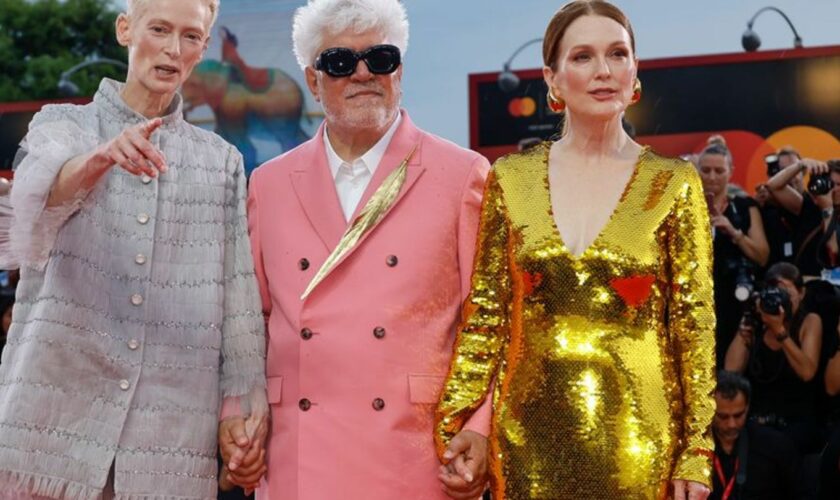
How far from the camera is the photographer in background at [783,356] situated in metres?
6.50

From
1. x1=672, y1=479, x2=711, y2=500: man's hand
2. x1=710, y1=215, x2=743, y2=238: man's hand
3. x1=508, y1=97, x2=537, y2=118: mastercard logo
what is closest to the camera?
x1=672, y1=479, x2=711, y2=500: man's hand

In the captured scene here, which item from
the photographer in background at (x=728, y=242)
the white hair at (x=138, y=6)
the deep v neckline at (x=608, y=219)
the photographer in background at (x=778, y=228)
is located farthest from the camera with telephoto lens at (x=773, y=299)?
the white hair at (x=138, y=6)

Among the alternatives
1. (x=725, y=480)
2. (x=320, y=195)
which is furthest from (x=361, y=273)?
(x=725, y=480)

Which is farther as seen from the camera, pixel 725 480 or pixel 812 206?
pixel 812 206

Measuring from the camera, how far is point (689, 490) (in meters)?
2.92

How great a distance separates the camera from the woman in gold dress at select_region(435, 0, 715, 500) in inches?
118

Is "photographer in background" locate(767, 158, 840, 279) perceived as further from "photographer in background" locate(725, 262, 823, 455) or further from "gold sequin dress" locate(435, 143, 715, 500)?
"gold sequin dress" locate(435, 143, 715, 500)

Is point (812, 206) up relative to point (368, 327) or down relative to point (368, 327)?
up

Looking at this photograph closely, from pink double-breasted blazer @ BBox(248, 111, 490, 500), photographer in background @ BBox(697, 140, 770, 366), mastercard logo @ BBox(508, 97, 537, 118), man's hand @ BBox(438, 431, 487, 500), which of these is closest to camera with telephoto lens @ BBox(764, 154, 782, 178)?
photographer in background @ BBox(697, 140, 770, 366)

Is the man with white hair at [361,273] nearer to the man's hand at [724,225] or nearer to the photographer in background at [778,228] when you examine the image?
the man's hand at [724,225]

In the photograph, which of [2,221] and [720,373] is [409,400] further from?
[720,373]

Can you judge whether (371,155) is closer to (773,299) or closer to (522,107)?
(773,299)

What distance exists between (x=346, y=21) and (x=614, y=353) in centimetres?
123

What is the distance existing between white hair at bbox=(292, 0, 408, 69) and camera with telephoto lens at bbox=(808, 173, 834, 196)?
13.2 feet
